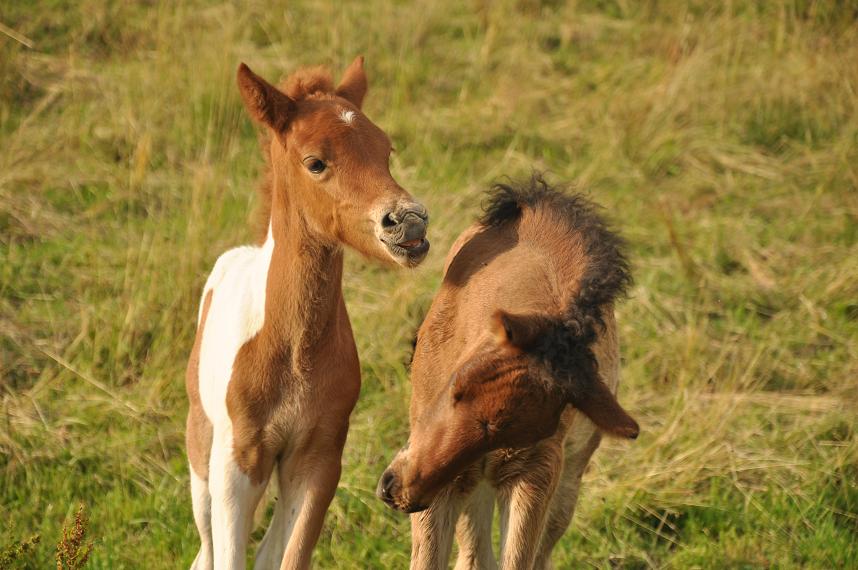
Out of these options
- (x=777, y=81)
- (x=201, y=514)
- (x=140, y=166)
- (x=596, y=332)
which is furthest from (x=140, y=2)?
(x=596, y=332)

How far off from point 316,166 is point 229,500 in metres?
1.36

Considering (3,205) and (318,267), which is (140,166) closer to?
(3,205)

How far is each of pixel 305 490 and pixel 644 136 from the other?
18.4 feet

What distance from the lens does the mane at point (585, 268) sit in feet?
12.8

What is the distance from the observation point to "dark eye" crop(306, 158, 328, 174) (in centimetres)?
435

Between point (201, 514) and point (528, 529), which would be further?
point (201, 514)

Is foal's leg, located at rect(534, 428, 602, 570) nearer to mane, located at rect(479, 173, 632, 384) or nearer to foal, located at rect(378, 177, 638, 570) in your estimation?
foal, located at rect(378, 177, 638, 570)

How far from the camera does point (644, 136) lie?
9250 mm

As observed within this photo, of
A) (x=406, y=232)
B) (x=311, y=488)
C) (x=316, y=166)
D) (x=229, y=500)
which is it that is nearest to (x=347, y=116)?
(x=316, y=166)

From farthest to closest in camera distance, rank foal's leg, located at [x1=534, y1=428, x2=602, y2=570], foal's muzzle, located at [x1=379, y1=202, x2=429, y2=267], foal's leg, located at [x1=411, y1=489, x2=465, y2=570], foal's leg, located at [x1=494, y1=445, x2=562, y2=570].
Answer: foal's leg, located at [x1=534, y1=428, x2=602, y2=570]
foal's leg, located at [x1=411, y1=489, x2=465, y2=570]
foal's leg, located at [x1=494, y1=445, x2=562, y2=570]
foal's muzzle, located at [x1=379, y1=202, x2=429, y2=267]

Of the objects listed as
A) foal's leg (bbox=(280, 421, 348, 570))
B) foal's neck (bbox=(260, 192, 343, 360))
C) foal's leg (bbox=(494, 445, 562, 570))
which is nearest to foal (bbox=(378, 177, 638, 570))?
foal's leg (bbox=(494, 445, 562, 570))

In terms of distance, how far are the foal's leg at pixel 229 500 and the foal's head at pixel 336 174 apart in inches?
37.4

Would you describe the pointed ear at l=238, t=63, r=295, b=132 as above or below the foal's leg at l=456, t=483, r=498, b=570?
above

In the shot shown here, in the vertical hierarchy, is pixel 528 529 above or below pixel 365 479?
above
